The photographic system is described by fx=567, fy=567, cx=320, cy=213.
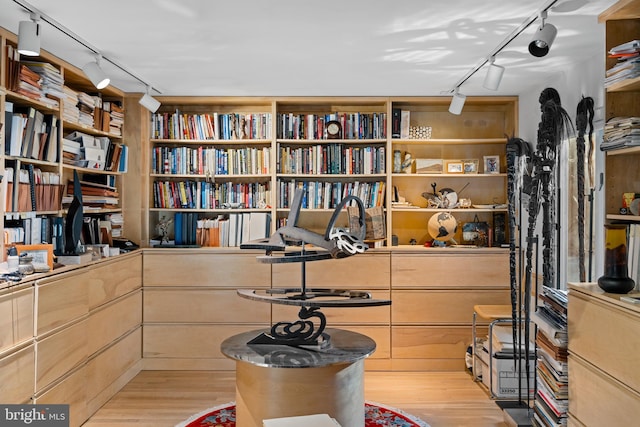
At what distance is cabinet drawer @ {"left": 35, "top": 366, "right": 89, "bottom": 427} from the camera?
3.25 metres

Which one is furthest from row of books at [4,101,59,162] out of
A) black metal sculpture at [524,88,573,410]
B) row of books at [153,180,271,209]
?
black metal sculpture at [524,88,573,410]

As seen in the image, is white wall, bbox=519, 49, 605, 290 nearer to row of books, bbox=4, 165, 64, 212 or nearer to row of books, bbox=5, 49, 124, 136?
row of books, bbox=5, 49, 124, 136

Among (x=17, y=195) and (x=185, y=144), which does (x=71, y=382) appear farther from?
(x=185, y=144)

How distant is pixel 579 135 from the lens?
3.67m

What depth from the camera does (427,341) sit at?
16.2ft

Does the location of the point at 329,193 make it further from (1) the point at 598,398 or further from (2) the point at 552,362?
(1) the point at 598,398

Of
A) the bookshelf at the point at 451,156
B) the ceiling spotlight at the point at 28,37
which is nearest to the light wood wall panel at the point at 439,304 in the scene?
the bookshelf at the point at 451,156

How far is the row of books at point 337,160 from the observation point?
203 inches

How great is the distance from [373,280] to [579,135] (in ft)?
6.74

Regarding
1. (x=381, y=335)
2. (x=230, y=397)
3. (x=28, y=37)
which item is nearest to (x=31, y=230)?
(x=28, y=37)

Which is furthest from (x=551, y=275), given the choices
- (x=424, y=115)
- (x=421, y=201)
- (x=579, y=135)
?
(x=424, y=115)

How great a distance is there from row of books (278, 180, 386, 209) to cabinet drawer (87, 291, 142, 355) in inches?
60.0

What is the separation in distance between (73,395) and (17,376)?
2.40 feet

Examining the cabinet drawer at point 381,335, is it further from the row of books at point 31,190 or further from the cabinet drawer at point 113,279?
the row of books at point 31,190
